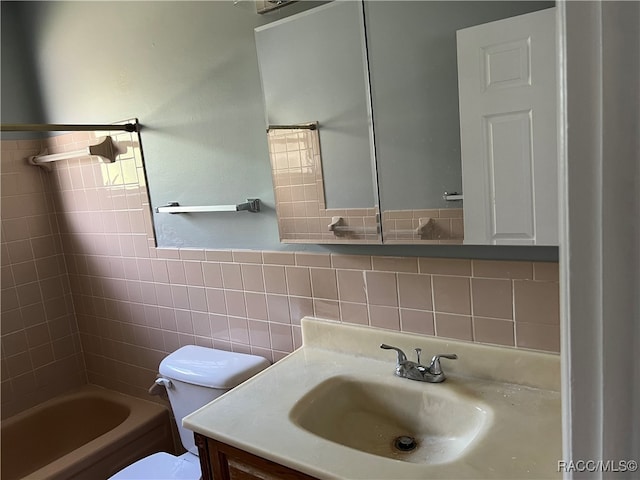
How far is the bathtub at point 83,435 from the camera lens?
1939mm

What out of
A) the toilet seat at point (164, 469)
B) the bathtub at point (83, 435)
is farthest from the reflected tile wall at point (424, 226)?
the bathtub at point (83, 435)

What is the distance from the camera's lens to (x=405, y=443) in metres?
1.27

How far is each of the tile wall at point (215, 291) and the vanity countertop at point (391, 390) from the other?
0.15 ft

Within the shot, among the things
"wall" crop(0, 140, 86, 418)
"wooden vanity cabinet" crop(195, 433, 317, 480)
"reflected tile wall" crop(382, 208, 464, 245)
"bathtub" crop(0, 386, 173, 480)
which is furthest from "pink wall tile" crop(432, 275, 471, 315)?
"wall" crop(0, 140, 86, 418)

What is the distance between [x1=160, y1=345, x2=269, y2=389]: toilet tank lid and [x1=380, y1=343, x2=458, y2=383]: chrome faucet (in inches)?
20.4

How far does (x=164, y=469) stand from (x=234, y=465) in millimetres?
659

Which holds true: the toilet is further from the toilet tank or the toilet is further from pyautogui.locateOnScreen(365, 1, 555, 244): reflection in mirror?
pyautogui.locateOnScreen(365, 1, 555, 244): reflection in mirror

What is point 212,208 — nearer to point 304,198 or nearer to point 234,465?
point 304,198

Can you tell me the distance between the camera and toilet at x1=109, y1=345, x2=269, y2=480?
5.43ft

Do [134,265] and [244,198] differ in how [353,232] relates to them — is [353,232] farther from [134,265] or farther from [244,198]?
[134,265]

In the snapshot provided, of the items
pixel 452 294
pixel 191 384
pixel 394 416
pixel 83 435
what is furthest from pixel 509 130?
pixel 83 435

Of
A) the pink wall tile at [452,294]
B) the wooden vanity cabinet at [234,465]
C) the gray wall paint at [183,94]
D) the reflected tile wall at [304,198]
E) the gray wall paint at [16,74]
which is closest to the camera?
the wooden vanity cabinet at [234,465]

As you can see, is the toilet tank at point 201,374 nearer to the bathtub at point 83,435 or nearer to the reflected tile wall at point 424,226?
the bathtub at point 83,435

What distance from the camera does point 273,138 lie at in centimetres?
158
